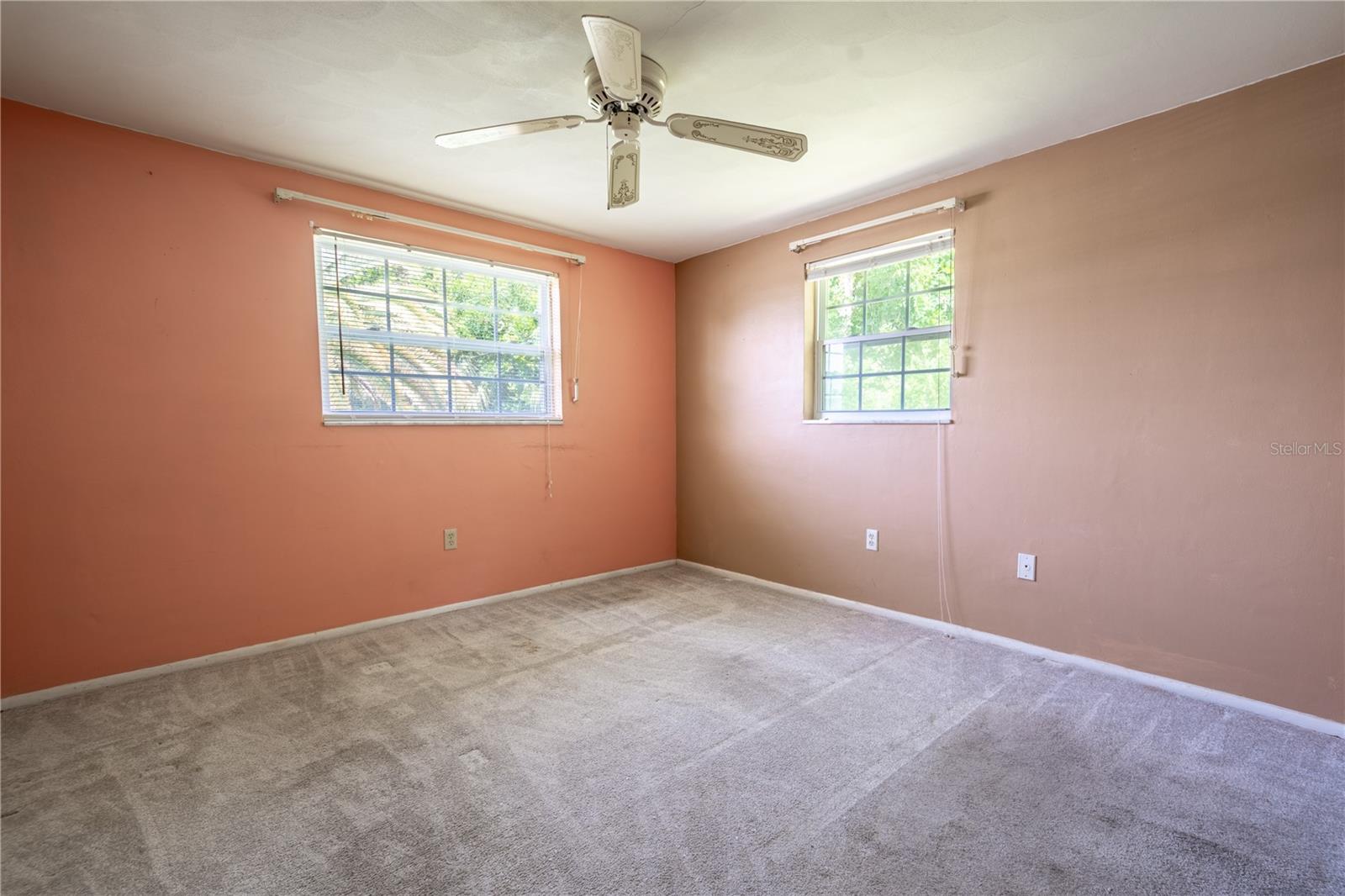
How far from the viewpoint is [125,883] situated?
1.34m

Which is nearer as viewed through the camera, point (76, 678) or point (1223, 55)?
point (1223, 55)

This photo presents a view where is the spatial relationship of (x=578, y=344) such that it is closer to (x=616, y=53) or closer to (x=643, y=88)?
(x=643, y=88)

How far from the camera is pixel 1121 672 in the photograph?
2.40 metres

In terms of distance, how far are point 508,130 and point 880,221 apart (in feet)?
6.90

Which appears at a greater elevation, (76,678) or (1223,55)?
(1223,55)

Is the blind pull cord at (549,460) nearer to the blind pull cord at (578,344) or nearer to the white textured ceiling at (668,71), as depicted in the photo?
the blind pull cord at (578,344)

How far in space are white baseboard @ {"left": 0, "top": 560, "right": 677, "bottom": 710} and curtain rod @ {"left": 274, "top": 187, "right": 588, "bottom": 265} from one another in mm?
2155

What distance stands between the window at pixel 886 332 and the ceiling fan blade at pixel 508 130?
1.98 metres

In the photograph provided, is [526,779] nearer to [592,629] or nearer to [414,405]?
[592,629]

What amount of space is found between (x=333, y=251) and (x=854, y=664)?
327 centimetres

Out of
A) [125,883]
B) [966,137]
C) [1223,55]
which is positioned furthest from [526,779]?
[1223,55]

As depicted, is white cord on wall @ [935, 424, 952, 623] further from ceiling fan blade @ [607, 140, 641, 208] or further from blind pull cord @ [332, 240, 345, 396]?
blind pull cord @ [332, 240, 345, 396]

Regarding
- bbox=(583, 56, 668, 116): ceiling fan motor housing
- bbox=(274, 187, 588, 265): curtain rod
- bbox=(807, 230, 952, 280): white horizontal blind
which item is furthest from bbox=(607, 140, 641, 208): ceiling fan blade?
bbox=(807, 230, 952, 280): white horizontal blind

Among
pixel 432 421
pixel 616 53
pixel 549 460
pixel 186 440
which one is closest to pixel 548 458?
pixel 549 460
